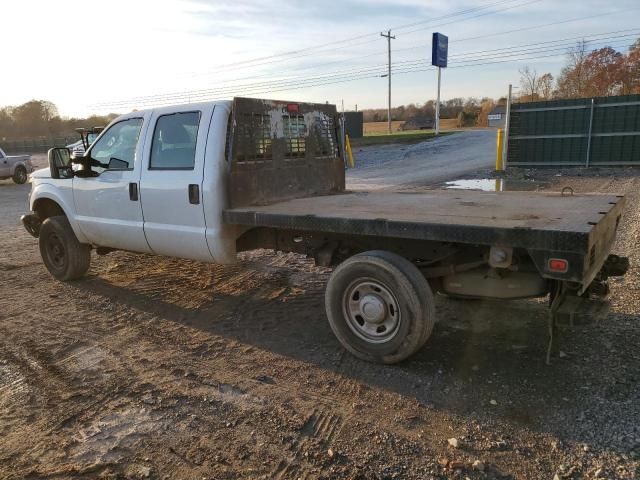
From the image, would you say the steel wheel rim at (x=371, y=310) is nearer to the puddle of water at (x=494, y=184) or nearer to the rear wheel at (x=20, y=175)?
the puddle of water at (x=494, y=184)

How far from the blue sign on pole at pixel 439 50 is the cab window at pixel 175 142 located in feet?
120

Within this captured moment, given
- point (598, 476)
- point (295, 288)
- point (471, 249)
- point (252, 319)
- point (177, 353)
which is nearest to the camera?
point (598, 476)

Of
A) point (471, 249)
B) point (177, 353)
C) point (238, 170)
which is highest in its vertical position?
point (238, 170)

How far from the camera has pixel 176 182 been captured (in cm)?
486

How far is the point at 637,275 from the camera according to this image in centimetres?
553

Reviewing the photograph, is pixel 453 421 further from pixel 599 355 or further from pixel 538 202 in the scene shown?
pixel 538 202

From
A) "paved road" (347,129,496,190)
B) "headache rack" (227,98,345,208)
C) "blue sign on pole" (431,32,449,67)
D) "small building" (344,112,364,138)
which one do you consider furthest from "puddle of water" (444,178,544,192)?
"small building" (344,112,364,138)

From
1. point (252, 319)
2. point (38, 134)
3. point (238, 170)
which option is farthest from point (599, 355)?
point (38, 134)

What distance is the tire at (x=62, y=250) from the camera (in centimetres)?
635

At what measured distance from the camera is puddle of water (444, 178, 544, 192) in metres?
13.6

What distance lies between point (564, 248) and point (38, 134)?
263 feet

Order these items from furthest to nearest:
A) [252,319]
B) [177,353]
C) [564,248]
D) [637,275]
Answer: [637,275] < [252,319] < [177,353] < [564,248]

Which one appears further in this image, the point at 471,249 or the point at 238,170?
the point at 238,170

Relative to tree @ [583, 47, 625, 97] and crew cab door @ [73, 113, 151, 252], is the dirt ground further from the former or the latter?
tree @ [583, 47, 625, 97]
